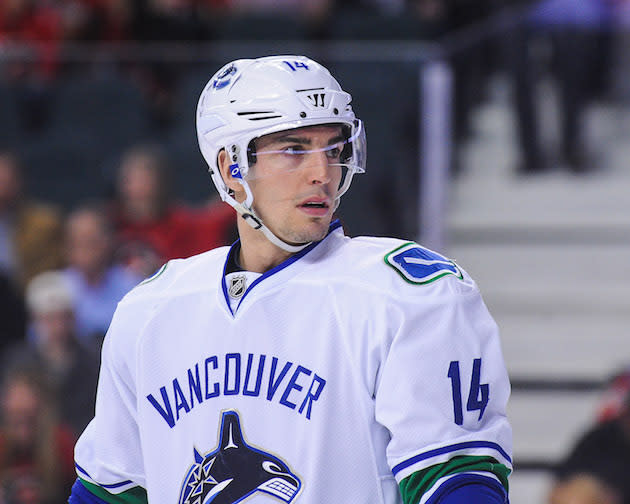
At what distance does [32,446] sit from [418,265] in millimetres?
2738

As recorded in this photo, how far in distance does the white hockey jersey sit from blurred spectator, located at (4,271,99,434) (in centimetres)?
233

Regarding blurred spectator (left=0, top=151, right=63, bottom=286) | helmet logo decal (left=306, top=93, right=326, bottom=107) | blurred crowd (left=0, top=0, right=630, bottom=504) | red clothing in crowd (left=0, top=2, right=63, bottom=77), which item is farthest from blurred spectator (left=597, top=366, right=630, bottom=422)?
red clothing in crowd (left=0, top=2, right=63, bottom=77)

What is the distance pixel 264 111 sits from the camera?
1.71 metres

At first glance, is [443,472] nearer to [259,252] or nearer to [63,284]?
[259,252]

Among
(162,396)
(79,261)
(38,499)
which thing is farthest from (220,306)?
(79,261)

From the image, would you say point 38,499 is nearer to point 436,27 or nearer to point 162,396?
point 162,396

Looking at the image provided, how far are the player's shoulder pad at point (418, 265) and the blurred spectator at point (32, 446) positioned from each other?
258cm

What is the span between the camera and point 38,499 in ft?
13.2

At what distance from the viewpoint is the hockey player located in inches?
61.7

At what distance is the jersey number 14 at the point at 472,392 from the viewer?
156 centimetres

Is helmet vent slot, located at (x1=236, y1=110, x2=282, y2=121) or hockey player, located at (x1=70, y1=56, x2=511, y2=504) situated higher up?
helmet vent slot, located at (x1=236, y1=110, x2=282, y2=121)

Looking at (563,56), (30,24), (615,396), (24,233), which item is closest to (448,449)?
(615,396)

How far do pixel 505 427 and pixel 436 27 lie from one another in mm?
4396

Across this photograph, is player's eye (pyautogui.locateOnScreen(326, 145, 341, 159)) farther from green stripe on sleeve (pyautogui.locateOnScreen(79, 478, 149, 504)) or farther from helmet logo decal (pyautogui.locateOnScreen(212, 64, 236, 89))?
green stripe on sleeve (pyautogui.locateOnScreen(79, 478, 149, 504))
